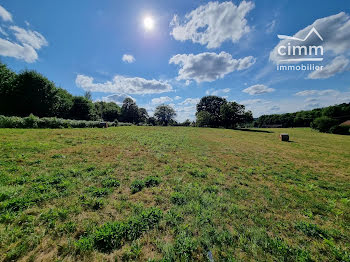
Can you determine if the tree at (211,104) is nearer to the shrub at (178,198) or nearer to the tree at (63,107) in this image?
the tree at (63,107)

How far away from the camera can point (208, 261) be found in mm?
2410

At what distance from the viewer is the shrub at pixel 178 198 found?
4120 mm

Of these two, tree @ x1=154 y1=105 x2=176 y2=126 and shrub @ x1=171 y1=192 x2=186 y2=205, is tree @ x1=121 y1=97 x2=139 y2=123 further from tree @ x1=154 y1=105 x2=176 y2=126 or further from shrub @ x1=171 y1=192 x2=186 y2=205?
shrub @ x1=171 y1=192 x2=186 y2=205

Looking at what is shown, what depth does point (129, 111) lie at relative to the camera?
251ft

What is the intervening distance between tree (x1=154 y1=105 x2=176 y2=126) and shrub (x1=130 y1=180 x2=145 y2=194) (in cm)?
8436

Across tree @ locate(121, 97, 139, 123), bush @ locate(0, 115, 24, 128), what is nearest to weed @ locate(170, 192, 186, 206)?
bush @ locate(0, 115, 24, 128)

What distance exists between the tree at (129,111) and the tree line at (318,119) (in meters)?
82.8

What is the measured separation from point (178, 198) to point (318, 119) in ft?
207

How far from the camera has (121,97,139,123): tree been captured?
7619 centimetres

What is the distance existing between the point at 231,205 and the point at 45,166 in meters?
7.82

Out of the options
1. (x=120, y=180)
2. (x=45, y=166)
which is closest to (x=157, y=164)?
(x=120, y=180)

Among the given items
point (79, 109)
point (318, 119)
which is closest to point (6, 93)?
point (79, 109)

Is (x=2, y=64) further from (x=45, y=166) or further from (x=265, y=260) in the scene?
(x=265, y=260)

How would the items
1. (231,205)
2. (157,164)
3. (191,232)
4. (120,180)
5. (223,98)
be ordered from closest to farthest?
(191,232), (231,205), (120,180), (157,164), (223,98)
